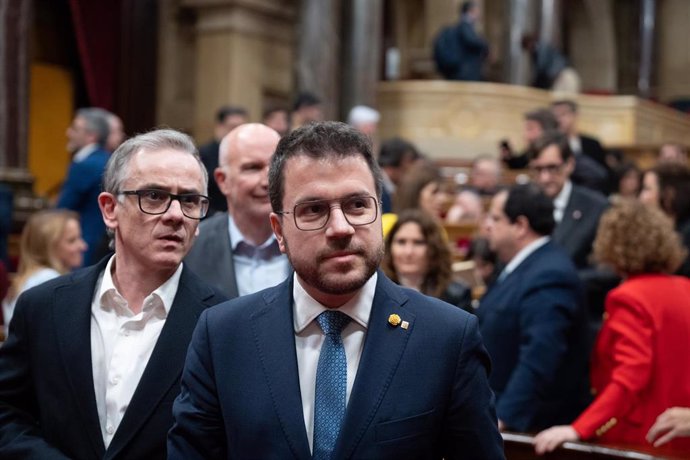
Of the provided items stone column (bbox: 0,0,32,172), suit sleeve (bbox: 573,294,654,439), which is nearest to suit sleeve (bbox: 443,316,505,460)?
suit sleeve (bbox: 573,294,654,439)

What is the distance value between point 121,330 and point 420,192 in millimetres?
3199

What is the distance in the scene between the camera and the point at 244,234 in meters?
3.72

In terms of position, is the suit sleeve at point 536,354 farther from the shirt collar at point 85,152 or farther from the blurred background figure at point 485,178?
the blurred background figure at point 485,178

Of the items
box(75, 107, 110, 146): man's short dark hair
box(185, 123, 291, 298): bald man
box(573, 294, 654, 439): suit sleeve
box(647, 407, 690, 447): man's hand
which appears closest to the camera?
box(647, 407, 690, 447): man's hand

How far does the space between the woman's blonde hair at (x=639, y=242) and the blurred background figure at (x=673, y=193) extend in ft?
4.69

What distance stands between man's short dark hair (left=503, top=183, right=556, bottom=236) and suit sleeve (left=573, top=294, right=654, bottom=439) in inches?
24.9

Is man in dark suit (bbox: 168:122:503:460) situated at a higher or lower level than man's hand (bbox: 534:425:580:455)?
higher

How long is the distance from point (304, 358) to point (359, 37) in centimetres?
1103

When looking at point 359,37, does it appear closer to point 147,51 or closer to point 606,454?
point 147,51

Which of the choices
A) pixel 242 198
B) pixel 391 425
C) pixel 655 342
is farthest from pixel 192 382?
pixel 655 342

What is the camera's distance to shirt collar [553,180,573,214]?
587 cm

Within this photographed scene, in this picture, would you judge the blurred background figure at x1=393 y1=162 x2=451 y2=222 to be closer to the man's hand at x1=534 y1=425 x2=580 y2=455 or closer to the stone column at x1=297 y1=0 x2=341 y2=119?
the man's hand at x1=534 y1=425 x2=580 y2=455

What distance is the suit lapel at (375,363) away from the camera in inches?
83.5

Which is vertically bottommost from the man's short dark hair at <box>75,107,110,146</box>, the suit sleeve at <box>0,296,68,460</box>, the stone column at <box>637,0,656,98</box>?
the suit sleeve at <box>0,296,68,460</box>
